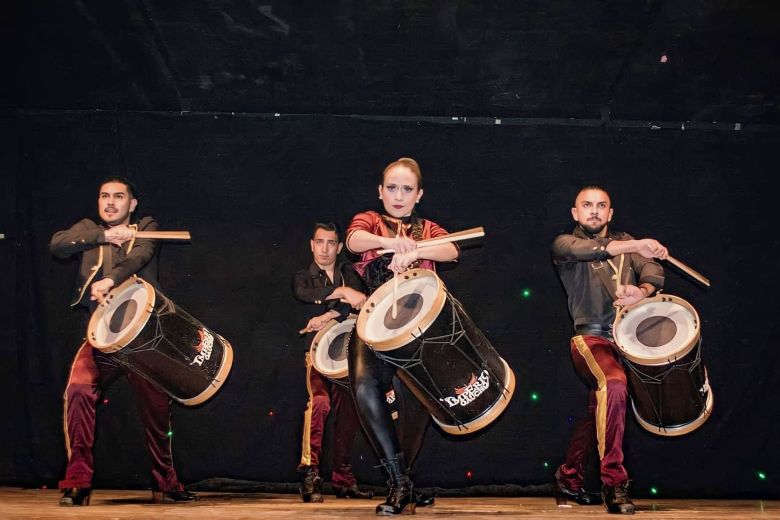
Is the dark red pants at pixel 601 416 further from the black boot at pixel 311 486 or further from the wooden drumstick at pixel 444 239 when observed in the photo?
the black boot at pixel 311 486

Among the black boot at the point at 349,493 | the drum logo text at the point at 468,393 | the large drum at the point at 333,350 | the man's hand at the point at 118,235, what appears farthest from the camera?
the black boot at the point at 349,493

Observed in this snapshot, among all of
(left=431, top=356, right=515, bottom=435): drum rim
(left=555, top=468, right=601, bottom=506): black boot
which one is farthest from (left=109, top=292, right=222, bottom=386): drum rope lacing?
(left=555, top=468, right=601, bottom=506): black boot

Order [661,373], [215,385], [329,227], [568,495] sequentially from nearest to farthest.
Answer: [661,373], [215,385], [568,495], [329,227]

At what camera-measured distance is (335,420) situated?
16.8 ft

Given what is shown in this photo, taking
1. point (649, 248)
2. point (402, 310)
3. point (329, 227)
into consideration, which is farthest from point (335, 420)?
point (649, 248)

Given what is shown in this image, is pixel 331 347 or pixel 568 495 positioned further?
pixel 331 347

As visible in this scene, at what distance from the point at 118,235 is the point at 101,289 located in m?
0.33

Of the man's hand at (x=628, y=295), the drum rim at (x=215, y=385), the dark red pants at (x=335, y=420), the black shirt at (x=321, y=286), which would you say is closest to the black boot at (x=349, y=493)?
the dark red pants at (x=335, y=420)

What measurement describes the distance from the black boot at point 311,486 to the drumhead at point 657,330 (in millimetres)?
1787

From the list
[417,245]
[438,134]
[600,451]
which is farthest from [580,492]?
[438,134]

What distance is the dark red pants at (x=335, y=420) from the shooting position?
16.5 ft

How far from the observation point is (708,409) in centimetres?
444

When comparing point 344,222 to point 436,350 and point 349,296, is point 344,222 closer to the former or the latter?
point 349,296

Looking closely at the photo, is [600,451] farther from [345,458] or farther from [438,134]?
[438,134]
